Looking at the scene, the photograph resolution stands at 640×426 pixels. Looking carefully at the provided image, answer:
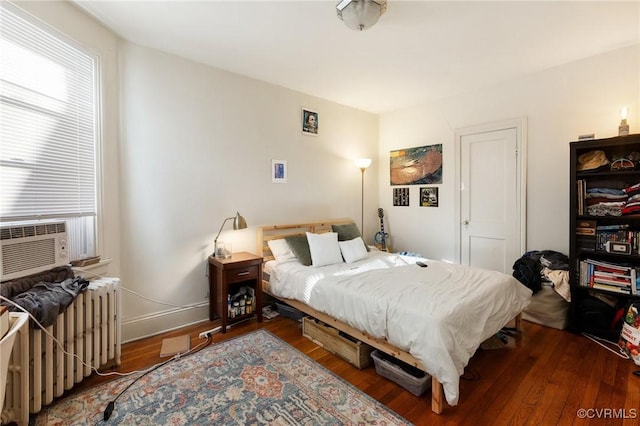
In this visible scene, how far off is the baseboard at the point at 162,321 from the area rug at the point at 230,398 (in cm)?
64

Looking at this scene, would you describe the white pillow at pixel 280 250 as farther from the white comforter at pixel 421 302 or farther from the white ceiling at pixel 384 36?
the white ceiling at pixel 384 36

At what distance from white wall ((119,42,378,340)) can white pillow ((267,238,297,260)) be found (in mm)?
265

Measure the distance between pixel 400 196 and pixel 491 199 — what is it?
50.9 inches

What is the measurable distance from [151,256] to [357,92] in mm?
3042

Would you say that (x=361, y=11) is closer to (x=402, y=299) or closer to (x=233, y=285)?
(x=402, y=299)

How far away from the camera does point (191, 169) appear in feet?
9.46

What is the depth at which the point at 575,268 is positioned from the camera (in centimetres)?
268

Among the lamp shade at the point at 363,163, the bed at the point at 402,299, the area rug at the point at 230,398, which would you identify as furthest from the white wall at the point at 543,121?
the area rug at the point at 230,398

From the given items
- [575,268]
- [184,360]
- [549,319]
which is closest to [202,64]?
[184,360]

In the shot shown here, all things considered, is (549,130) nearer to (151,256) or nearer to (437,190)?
(437,190)

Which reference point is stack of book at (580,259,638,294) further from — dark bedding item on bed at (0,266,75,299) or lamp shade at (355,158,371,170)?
dark bedding item on bed at (0,266,75,299)

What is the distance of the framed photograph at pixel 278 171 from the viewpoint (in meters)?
3.49

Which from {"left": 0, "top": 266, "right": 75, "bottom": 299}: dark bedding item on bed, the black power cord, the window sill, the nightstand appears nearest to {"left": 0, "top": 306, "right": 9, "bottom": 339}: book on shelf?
{"left": 0, "top": 266, "right": 75, "bottom": 299}: dark bedding item on bed

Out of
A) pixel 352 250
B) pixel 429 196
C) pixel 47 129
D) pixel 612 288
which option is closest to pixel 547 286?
pixel 612 288
